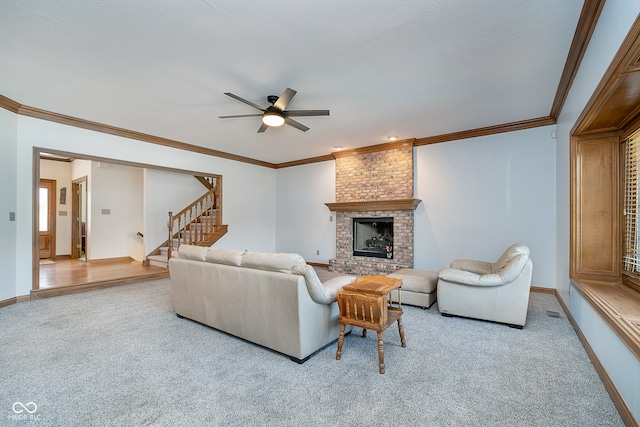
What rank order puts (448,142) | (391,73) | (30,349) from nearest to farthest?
(30,349)
(391,73)
(448,142)

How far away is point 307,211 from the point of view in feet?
24.4

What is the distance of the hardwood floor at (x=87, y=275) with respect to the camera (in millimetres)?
4559

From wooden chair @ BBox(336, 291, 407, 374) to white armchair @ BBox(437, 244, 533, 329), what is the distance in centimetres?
125

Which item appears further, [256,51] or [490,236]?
[490,236]

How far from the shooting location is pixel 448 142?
5.41 m

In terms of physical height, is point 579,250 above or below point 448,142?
below

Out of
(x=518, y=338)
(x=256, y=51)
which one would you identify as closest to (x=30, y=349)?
(x=256, y=51)

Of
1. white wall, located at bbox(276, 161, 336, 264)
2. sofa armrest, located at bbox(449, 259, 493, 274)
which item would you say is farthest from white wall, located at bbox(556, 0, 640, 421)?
white wall, located at bbox(276, 161, 336, 264)

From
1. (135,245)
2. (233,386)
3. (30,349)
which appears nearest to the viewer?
(233,386)

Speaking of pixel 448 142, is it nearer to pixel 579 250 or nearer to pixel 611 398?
pixel 579 250

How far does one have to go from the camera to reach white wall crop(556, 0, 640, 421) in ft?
5.55

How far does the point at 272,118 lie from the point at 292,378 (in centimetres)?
277

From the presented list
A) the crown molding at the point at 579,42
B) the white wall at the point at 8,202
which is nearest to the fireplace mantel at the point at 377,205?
the crown molding at the point at 579,42

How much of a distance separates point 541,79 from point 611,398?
10.1 feet
